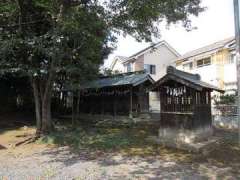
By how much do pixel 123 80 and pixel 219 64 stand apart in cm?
999

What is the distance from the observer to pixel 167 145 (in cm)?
1105

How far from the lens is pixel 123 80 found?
21.7 m

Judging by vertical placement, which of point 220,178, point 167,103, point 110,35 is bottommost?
point 220,178

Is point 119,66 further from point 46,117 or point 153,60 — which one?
point 46,117

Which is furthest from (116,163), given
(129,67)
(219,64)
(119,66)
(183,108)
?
(119,66)

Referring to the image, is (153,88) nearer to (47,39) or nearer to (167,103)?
(167,103)

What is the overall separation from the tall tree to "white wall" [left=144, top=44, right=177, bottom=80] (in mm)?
19745

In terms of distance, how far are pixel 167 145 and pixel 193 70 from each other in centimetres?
1915

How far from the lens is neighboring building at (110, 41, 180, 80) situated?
110 ft

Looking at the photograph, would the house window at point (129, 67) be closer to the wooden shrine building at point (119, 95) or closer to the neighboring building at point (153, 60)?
the neighboring building at point (153, 60)

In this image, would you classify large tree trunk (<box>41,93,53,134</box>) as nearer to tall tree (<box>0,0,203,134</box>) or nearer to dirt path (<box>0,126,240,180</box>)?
tall tree (<box>0,0,203,134</box>)

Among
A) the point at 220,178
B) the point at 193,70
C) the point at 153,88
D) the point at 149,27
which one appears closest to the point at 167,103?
the point at 153,88

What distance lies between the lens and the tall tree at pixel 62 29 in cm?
1123

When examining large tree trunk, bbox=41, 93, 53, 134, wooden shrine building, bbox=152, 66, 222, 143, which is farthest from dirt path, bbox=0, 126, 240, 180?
large tree trunk, bbox=41, 93, 53, 134
